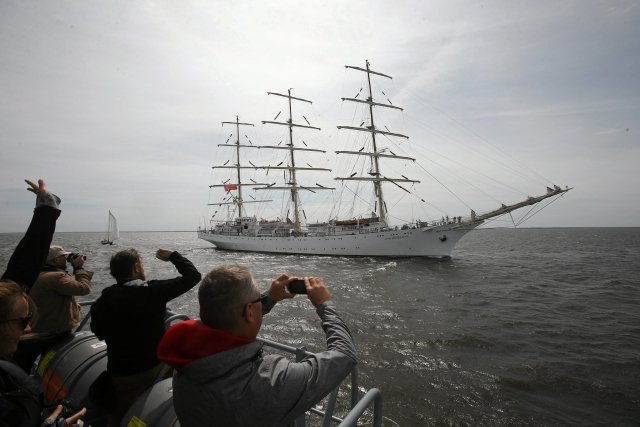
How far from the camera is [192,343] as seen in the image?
4.46 ft

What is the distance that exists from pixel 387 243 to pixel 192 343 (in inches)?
1452

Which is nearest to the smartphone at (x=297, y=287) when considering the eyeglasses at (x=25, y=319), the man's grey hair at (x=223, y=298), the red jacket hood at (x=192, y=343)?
the man's grey hair at (x=223, y=298)

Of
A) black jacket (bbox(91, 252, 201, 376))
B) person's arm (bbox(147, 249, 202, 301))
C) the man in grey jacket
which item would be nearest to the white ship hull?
person's arm (bbox(147, 249, 202, 301))

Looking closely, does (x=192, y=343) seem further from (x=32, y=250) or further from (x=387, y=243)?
(x=387, y=243)

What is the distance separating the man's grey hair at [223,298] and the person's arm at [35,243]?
195cm

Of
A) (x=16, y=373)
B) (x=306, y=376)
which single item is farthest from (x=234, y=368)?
(x=16, y=373)

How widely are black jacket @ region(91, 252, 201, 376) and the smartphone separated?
117cm

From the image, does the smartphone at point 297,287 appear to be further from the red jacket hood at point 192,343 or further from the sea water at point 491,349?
the sea water at point 491,349

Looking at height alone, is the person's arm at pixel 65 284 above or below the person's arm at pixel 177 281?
below

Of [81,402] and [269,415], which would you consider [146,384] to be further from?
[269,415]

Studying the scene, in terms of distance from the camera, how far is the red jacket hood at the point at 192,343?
1.35 m

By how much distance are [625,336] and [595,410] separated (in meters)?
5.72

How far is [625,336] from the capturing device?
31.5ft

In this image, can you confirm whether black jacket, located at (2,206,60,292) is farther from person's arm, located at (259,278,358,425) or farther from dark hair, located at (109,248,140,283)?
person's arm, located at (259,278,358,425)
